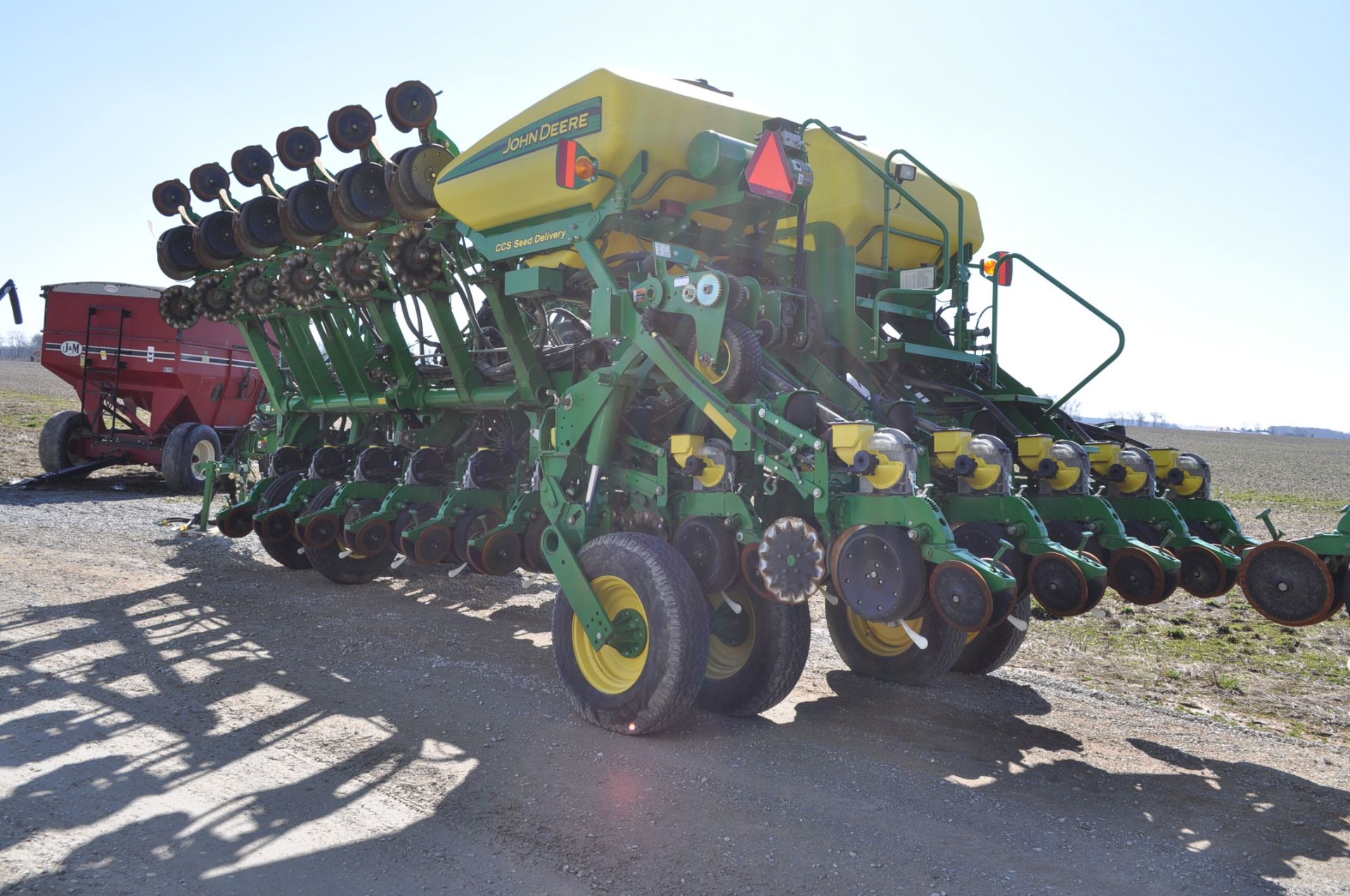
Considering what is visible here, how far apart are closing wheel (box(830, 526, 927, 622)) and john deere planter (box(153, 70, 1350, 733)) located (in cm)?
1

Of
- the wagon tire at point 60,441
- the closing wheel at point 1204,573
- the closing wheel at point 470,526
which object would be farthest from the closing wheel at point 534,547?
the wagon tire at point 60,441

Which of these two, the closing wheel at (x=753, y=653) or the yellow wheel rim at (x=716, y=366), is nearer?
the yellow wheel rim at (x=716, y=366)

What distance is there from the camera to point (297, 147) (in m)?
9.60

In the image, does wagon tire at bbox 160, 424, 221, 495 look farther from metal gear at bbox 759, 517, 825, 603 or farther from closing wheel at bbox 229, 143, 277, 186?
metal gear at bbox 759, 517, 825, 603

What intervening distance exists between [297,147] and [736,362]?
21.9ft

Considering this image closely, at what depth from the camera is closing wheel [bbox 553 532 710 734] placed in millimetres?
4570

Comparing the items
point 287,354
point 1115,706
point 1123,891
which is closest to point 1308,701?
point 1115,706

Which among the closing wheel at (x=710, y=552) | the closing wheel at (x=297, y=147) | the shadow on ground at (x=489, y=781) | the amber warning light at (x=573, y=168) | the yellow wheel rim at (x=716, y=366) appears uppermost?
the closing wheel at (x=297, y=147)

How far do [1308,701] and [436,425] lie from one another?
694 cm

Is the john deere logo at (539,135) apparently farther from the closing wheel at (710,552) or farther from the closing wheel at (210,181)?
the closing wheel at (210,181)

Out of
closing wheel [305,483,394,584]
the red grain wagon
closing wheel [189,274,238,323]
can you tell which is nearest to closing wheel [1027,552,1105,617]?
closing wheel [305,483,394,584]

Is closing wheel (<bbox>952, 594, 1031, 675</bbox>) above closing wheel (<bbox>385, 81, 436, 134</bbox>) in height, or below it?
below

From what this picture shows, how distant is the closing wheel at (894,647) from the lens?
19.1 feet

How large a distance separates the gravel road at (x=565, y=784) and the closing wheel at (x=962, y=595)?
0.76m
